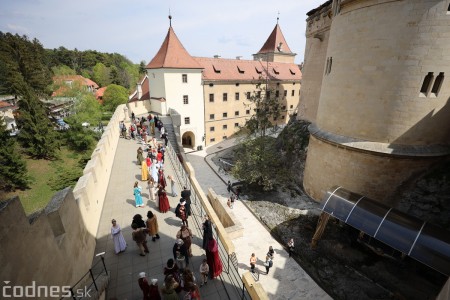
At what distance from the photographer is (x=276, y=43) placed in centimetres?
4197

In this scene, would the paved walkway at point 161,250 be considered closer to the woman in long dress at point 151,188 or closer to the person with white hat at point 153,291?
the woman in long dress at point 151,188

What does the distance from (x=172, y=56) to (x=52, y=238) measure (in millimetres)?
25984

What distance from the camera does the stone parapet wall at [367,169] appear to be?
12.4 metres

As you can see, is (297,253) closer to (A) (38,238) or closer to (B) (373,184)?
(B) (373,184)

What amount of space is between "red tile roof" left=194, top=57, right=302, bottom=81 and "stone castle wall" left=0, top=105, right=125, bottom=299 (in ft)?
86.3

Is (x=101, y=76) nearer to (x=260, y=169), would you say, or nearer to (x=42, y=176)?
(x=42, y=176)

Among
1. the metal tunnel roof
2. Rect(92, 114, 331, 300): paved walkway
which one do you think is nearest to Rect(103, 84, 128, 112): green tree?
Rect(92, 114, 331, 300): paved walkway

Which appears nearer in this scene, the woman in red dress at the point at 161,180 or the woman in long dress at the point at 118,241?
the woman in long dress at the point at 118,241

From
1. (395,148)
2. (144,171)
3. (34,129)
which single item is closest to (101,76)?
(34,129)

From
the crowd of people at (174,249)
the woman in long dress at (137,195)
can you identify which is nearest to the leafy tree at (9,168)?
the crowd of people at (174,249)

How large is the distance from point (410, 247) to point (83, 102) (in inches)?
1596

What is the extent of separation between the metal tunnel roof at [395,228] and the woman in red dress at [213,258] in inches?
305

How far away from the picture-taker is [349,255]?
1240cm

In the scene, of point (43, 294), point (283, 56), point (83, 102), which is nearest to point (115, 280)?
point (43, 294)
